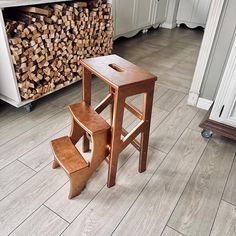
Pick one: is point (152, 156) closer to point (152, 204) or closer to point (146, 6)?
point (152, 204)

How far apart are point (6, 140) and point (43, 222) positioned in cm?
71

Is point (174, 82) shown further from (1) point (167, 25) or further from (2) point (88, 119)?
(1) point (167, 25)

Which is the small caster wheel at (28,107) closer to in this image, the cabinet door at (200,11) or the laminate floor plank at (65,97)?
the laminate floor plank at (65,97)

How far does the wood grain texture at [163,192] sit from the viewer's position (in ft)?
3.59

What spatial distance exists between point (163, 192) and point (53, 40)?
138 cm

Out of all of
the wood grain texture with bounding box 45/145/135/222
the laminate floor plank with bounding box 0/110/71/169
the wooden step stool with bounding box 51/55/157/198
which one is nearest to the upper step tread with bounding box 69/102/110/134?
the wooden step stool with bounding box 51/55/157/198

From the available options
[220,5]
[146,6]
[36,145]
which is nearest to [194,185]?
[36,145]

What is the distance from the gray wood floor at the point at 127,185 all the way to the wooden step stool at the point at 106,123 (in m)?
0.13

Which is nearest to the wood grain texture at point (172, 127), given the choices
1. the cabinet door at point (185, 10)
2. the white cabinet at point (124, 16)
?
the white cabinet at point (124, 16)

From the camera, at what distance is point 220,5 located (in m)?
1.58

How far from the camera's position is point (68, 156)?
1168 millimetres

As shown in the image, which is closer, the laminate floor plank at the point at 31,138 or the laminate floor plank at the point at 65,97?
the laminate floor plank at the point at 31,138

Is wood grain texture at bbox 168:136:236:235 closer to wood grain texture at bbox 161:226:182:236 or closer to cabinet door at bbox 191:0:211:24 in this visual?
wood grain texture at bbox 161:226:182:236

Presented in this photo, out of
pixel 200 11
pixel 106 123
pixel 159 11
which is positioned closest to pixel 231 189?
pixel 106 123
